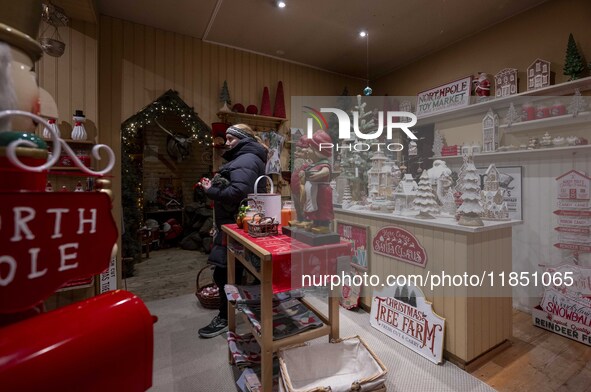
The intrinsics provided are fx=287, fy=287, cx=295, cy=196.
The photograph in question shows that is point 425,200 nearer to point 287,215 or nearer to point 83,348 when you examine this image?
point 287,215

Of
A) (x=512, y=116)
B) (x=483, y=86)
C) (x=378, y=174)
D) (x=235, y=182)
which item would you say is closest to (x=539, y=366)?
(x=378, y=174)

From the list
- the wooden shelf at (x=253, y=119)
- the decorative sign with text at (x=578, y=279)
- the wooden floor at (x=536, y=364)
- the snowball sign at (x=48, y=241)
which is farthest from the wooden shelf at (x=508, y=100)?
the snowball sign at (x=48, y=241)

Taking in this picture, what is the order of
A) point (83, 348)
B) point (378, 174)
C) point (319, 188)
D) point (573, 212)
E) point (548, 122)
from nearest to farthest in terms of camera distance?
point (83, 348) → point (319, 188) → point (573, 212) → point (548, 122) → point (378, 174)

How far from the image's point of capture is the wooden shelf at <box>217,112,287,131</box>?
3.36 metres

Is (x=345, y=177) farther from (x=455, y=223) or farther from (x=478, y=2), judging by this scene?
(x=478, y=2)

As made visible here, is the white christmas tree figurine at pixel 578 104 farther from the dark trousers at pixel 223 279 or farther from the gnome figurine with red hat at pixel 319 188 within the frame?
the dark trousers at pixel 223 279

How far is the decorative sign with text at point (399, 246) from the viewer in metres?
2.04

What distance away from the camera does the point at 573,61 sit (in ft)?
7.34

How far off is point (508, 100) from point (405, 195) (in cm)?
149

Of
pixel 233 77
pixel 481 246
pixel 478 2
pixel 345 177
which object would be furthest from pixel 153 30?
pixel 481 246

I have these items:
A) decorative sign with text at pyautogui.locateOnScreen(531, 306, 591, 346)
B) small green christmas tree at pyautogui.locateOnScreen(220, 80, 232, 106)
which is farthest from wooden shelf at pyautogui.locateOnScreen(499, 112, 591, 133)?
small green christmas tree at pyautogui.locateOnScreen(220, 80, 232, 106)

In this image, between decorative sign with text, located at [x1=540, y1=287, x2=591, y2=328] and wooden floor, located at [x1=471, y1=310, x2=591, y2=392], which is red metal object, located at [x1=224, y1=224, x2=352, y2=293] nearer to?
wooden floor, located at [x1=471, y1=310, x2=591, y2=392]

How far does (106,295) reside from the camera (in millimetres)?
555

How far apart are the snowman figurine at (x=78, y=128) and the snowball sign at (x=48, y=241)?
2.43m
